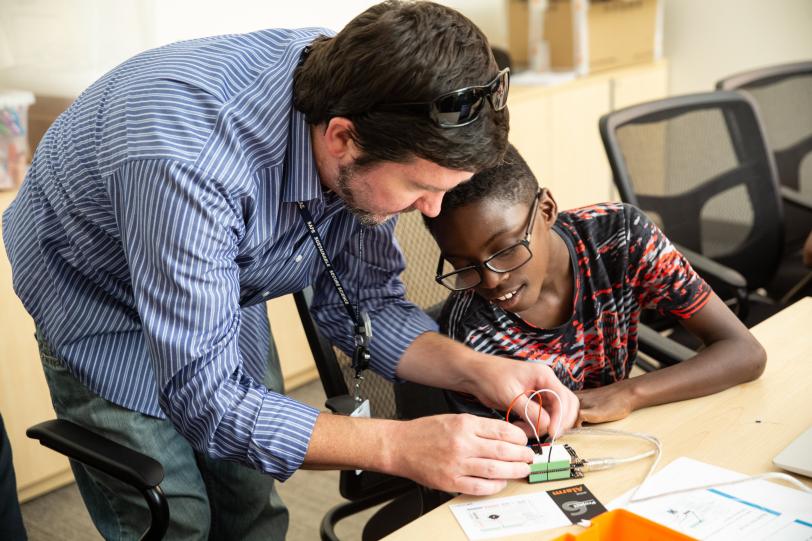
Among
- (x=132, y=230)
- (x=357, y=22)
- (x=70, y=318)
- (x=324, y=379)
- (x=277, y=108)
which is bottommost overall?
(x=324, y=379)

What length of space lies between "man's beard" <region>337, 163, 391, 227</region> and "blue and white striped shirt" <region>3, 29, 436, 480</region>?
0.14 feet

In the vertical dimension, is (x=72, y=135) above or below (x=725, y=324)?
above

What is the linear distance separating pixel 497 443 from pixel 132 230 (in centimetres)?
55

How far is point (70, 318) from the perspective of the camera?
1.30 metres

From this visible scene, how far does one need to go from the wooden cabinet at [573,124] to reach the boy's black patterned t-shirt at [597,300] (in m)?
1.97

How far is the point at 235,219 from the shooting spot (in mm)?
1172

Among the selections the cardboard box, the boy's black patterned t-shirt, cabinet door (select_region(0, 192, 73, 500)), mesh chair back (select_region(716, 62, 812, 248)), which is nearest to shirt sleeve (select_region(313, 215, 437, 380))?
the boy's black patterned t-shirt

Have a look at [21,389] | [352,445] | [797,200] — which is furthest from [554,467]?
[21,389]

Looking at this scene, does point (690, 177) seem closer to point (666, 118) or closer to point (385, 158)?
point (666, 118)

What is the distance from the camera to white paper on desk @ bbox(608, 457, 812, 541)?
1.00m

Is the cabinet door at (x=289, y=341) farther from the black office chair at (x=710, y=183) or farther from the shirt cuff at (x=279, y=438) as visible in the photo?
the shirt cuff at (x=279, y=438)

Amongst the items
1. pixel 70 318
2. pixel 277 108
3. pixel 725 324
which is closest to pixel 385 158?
pixel 277 108

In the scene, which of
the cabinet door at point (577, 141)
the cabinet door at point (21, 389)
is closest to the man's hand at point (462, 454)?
the cabinet door at point (21, 389)

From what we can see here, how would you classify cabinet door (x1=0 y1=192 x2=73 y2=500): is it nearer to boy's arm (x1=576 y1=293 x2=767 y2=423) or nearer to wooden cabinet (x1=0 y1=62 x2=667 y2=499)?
wooden cabinet (x1=0 y1=62 x2=667 y2=499)
